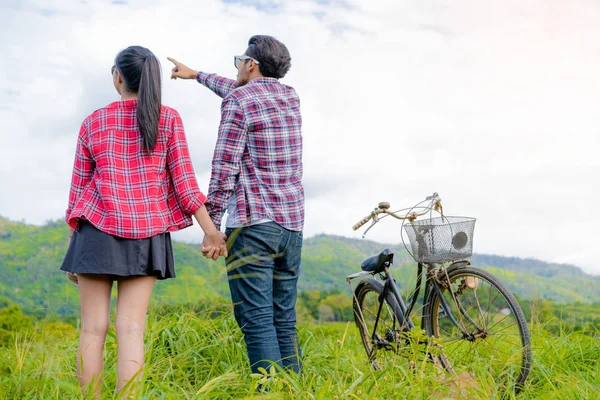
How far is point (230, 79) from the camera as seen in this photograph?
3.85 metres

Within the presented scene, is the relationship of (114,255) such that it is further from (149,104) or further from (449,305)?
(449,305)

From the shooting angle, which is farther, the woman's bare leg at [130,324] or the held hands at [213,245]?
the held hands at [213,245]

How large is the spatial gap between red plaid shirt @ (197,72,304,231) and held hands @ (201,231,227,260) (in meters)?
0.13

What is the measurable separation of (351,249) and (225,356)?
9598 cm

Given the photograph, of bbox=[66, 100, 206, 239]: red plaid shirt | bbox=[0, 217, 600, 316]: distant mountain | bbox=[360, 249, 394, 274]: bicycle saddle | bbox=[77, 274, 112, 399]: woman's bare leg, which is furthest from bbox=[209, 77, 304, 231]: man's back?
bbox=[0, 217, 600, 316]: distant mountain

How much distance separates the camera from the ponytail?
2979 mm

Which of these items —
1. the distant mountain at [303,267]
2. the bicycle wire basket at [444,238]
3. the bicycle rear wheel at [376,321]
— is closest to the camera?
the bicycle wire basket at [444,238]

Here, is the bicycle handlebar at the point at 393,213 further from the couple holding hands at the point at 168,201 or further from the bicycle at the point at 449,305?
the couple holding hands at the point at 168,201

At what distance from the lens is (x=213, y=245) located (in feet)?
10.3

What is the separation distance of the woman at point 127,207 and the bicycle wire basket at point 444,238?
4.39 ft

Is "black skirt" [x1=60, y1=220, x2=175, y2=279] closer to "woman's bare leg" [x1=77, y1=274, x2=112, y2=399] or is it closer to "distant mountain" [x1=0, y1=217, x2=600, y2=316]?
"woman's bare leg" [x1=77, y1=274, x2=112, y2=399]

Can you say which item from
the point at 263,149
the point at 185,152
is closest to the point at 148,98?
the point at 185,152

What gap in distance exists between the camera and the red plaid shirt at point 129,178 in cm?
295

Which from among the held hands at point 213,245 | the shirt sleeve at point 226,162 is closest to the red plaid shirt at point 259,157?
the shirt sleeve at point 226,162
